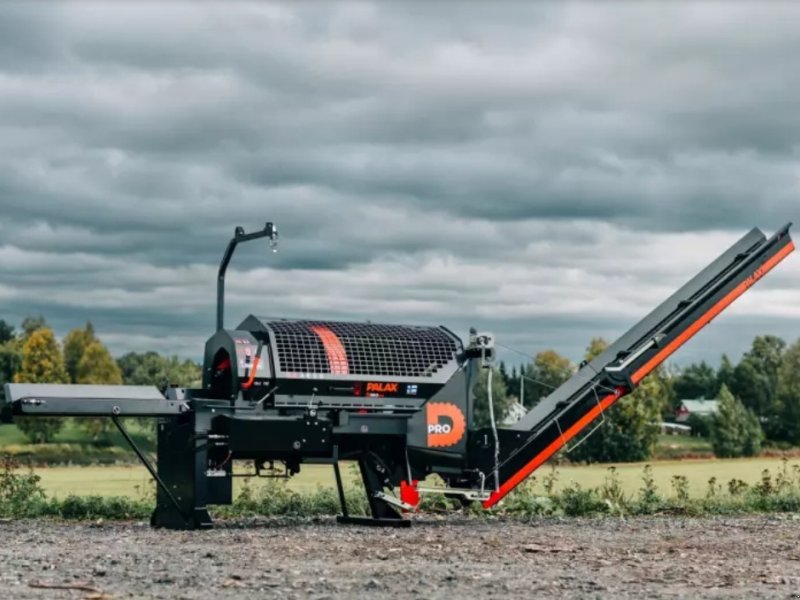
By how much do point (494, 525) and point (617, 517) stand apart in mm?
2116

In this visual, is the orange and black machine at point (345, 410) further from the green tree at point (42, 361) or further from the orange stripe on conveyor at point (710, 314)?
the green tree at point (42, 361)

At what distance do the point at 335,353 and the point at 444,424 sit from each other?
1477 millimetres

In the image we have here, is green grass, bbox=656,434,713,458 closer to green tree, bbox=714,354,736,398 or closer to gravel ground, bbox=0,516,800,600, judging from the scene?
green tree, bbox=714,354,736,398

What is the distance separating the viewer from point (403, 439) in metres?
14.1

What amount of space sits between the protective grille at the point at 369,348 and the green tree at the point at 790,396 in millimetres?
74167

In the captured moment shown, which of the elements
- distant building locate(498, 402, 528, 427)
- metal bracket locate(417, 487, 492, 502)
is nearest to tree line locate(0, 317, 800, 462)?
distant building locate(498, 402, 528, 427)

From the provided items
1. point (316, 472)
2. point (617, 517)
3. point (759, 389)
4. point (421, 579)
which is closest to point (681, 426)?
point (759, 389)

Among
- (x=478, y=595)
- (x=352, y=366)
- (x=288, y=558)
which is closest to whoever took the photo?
(x=478, y=595)

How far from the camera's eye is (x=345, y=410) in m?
13.9

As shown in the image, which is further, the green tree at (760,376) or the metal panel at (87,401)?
the green tree at (760,376)

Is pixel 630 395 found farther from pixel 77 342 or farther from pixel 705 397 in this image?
pixel 705 397

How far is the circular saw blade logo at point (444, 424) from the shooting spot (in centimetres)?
1416

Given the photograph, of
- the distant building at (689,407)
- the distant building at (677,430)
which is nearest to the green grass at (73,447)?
the distant building at (677,430)

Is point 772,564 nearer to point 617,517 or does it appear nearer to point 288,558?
point 288,558
